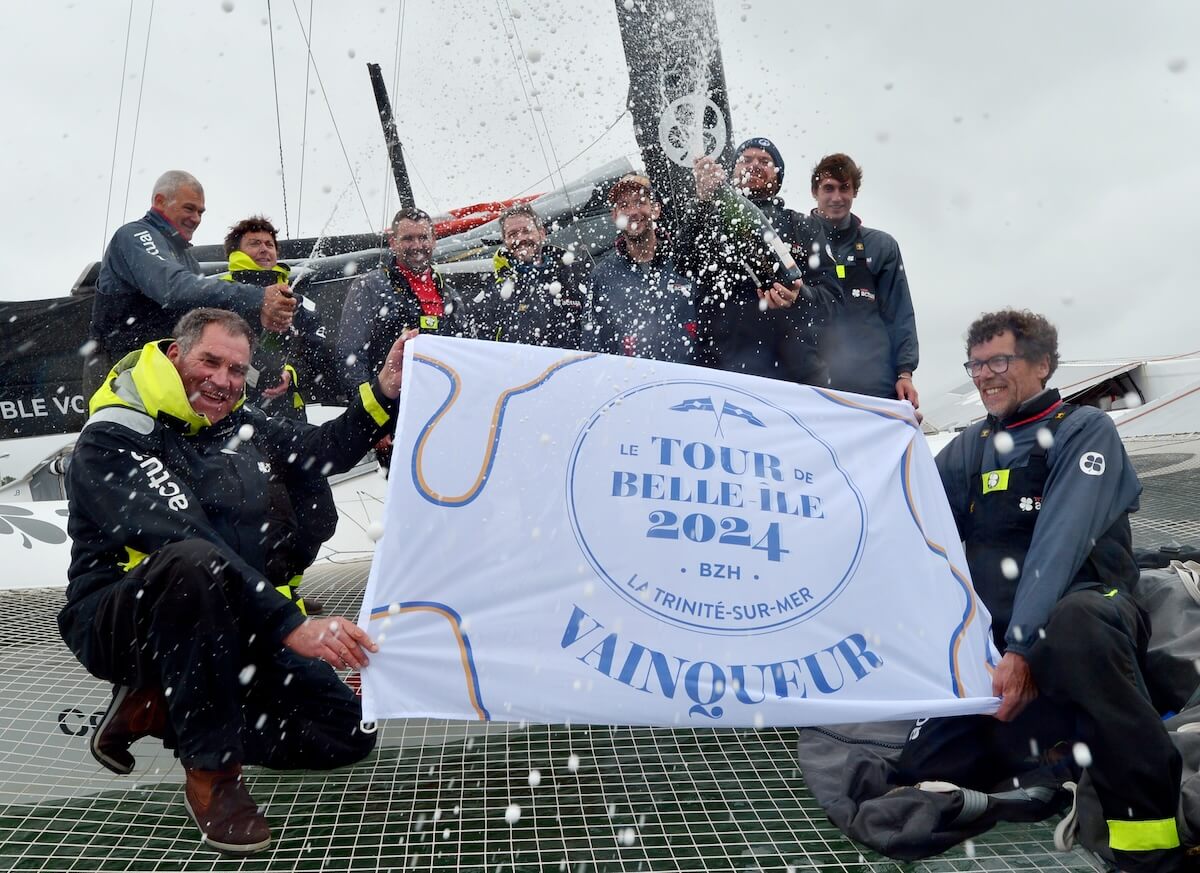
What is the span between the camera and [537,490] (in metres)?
2.18

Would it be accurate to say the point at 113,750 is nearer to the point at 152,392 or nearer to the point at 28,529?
the point at 152,392

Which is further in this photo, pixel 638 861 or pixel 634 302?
pixel 634 302

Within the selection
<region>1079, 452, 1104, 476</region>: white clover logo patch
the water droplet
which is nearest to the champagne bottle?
<region>1079, 452, 1104, 476</region>: white clover logo patch

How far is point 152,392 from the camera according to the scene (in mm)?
2244

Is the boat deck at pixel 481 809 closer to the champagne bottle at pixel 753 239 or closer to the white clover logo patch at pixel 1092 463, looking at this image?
the white clover logo patch at pixel 1092 463

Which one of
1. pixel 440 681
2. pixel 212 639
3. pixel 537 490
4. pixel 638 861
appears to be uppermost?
pixel 537 490

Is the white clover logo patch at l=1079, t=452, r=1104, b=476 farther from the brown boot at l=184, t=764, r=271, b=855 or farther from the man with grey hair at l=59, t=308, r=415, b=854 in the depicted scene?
the brown boot at l=184, t=764, r=271, b=855

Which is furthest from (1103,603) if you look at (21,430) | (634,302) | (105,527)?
(21,430)

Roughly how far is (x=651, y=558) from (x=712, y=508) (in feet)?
0.71

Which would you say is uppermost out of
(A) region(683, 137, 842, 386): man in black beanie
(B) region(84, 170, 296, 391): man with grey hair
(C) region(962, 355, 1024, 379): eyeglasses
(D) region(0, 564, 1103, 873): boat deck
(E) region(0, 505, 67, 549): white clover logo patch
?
(B) region(84, 170, 296, 391): man with grey hair

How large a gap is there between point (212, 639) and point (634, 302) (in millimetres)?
1812

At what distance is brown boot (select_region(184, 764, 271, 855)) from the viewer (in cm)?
199

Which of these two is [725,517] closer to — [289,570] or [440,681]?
[440,681]

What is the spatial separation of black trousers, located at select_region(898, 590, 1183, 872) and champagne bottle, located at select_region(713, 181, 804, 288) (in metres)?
1.47
